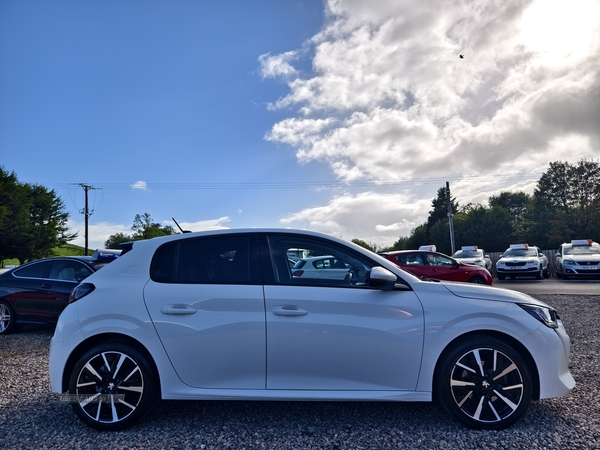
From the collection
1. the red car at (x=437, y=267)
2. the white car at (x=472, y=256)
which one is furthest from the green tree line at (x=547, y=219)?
the red car at (x=437, y=267)

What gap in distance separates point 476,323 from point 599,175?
185 ft

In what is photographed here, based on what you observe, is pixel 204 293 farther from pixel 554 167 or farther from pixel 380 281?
pixel 554 167

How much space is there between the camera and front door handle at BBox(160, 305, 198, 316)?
347 cm

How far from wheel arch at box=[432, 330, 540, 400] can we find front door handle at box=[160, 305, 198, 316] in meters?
1.99

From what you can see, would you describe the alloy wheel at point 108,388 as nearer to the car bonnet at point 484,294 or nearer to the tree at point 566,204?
the car bonnet at point 484,294

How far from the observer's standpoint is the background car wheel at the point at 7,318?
8.19m

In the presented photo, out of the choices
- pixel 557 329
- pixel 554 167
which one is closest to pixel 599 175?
pixel 554 167

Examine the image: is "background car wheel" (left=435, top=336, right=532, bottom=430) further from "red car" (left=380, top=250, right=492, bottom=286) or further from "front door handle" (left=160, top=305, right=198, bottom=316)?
"red car" (left=380, top=250, right=492, bottom=286)

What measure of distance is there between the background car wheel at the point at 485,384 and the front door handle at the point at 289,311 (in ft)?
3.85

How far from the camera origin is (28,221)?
51312mm

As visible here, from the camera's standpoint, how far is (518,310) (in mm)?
3480

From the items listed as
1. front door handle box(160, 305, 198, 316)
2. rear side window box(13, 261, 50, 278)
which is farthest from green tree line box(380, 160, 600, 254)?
front door handle box(160, 305, 198, 316)

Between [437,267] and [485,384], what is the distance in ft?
33.7

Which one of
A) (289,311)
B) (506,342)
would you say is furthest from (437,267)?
(289,311)
